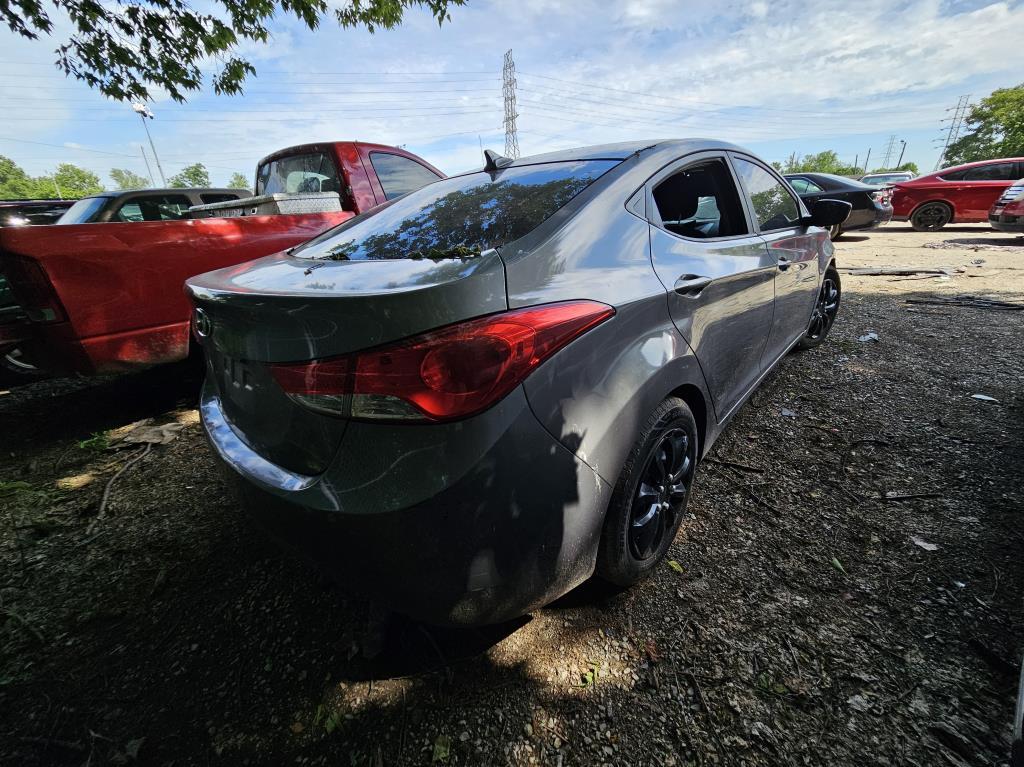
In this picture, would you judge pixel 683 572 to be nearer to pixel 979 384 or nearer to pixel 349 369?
pixel 349 369

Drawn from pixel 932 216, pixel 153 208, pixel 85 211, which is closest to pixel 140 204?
pixel 153 208

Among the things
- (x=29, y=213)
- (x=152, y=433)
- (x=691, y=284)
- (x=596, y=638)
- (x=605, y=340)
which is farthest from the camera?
(x=29, y=213)

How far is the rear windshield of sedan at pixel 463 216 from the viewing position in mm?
1586

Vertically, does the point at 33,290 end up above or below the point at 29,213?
below

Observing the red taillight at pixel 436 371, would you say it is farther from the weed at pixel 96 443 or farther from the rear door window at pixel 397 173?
the rear door window at pixel 397 173

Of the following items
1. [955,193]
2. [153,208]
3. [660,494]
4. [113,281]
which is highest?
[153,208]

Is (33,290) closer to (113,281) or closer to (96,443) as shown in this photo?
(113,281)

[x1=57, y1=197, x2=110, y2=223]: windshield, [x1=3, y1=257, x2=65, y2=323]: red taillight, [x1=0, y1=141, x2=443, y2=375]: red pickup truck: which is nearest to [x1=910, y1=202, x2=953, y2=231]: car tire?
[x1=0, y1=141, x2=443, y2=375]: red pickup truck

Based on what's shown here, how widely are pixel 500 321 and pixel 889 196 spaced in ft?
47.5

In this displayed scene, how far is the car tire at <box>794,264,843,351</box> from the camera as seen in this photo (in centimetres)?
401

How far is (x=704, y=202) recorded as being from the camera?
8.01 feet

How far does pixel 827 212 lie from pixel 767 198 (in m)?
0.60

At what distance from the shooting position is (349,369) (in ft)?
3.77

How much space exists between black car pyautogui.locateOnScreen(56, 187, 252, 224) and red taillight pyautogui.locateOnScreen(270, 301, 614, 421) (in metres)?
4.75
